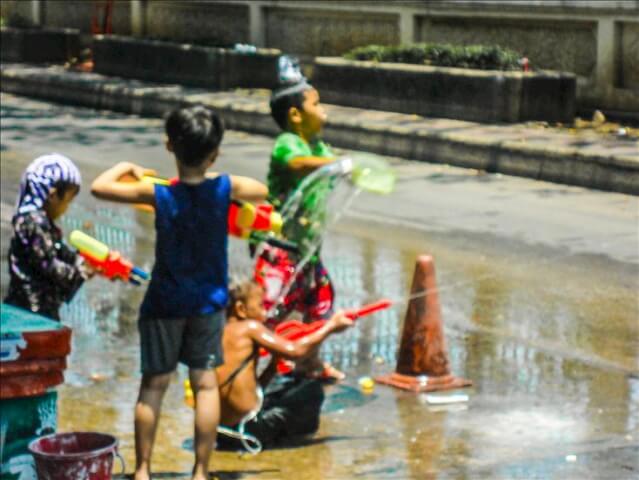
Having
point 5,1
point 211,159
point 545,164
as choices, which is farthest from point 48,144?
point 5,1

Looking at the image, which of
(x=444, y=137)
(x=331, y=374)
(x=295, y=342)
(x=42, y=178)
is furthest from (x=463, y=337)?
(x=444, y=137)

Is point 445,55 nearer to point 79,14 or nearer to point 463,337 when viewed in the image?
point 463,337

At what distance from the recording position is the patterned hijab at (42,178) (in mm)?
6477

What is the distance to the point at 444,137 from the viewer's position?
55.0 feet

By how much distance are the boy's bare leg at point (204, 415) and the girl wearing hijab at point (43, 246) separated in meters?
0.70

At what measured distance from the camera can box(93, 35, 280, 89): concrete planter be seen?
75.4 feet

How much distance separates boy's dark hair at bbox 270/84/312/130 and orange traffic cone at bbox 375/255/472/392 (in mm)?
1061

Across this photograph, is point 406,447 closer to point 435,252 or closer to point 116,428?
point 116,428

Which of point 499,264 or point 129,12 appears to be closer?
point 499,264

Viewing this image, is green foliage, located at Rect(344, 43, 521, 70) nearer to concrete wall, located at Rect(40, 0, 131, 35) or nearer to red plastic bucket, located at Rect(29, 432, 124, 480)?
concrete wall, located at Rect(40, 0, 131, 35)

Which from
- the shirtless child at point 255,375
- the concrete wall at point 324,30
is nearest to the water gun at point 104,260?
the shirtless child at point 255,375

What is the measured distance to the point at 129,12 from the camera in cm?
2812

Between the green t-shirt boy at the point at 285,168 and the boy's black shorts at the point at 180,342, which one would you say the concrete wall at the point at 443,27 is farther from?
the boy's black shorts at the point at 180,342

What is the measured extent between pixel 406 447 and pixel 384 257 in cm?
476
